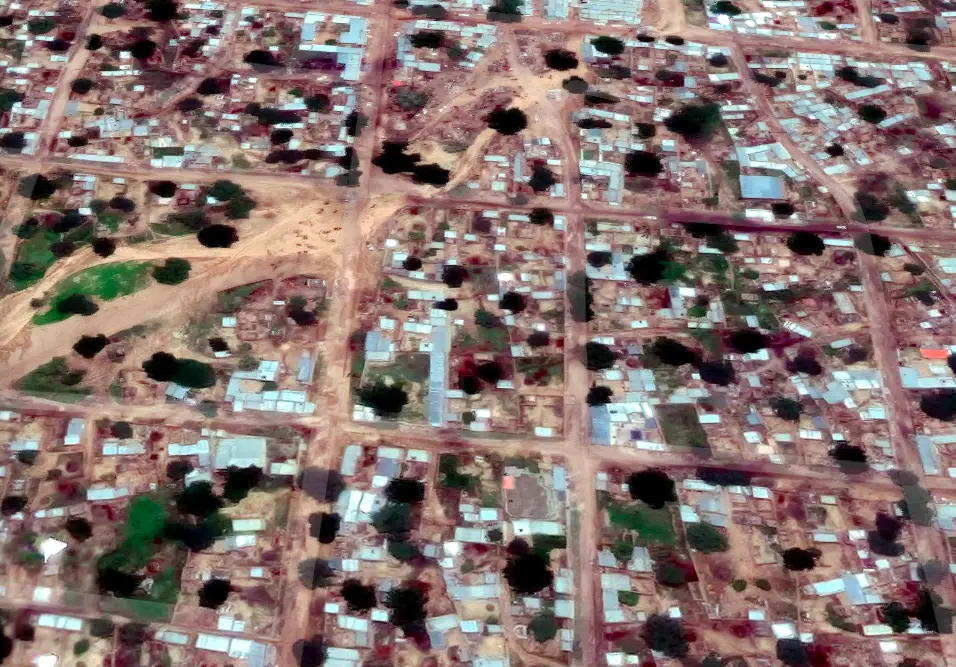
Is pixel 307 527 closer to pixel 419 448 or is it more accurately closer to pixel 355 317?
pixel 419 448

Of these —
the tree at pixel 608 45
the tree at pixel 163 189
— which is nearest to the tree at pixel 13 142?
the tree at pixel 163 189

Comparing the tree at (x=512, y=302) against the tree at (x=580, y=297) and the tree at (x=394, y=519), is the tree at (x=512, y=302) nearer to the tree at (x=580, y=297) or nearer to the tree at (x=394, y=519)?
the tree at (x=580, y=297)

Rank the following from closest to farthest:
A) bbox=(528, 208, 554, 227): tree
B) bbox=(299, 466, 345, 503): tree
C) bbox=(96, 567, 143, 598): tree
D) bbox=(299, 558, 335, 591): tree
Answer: bbox=(96, 567, 143, 598): tree < bbox=(299, 558, 335, 591): tree < bbox=(299, 466, 345, 503): tree < bbox=(528, 208, 554, 227): tree

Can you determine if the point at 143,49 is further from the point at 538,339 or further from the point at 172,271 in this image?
the point at 538,339

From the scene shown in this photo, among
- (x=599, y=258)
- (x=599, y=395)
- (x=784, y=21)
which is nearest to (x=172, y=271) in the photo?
(x=599, y=258)

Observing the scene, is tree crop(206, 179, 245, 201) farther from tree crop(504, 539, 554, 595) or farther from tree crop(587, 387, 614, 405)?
tree crop(504, 539, 554, 595)

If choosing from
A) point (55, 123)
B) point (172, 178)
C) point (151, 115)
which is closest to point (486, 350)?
point (172, 178)

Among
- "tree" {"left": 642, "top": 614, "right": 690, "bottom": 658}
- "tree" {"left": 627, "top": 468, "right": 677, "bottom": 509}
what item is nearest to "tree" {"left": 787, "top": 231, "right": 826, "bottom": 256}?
"tree" {"left": 627, "top": 468, "right": 677, "bottom": 509}
